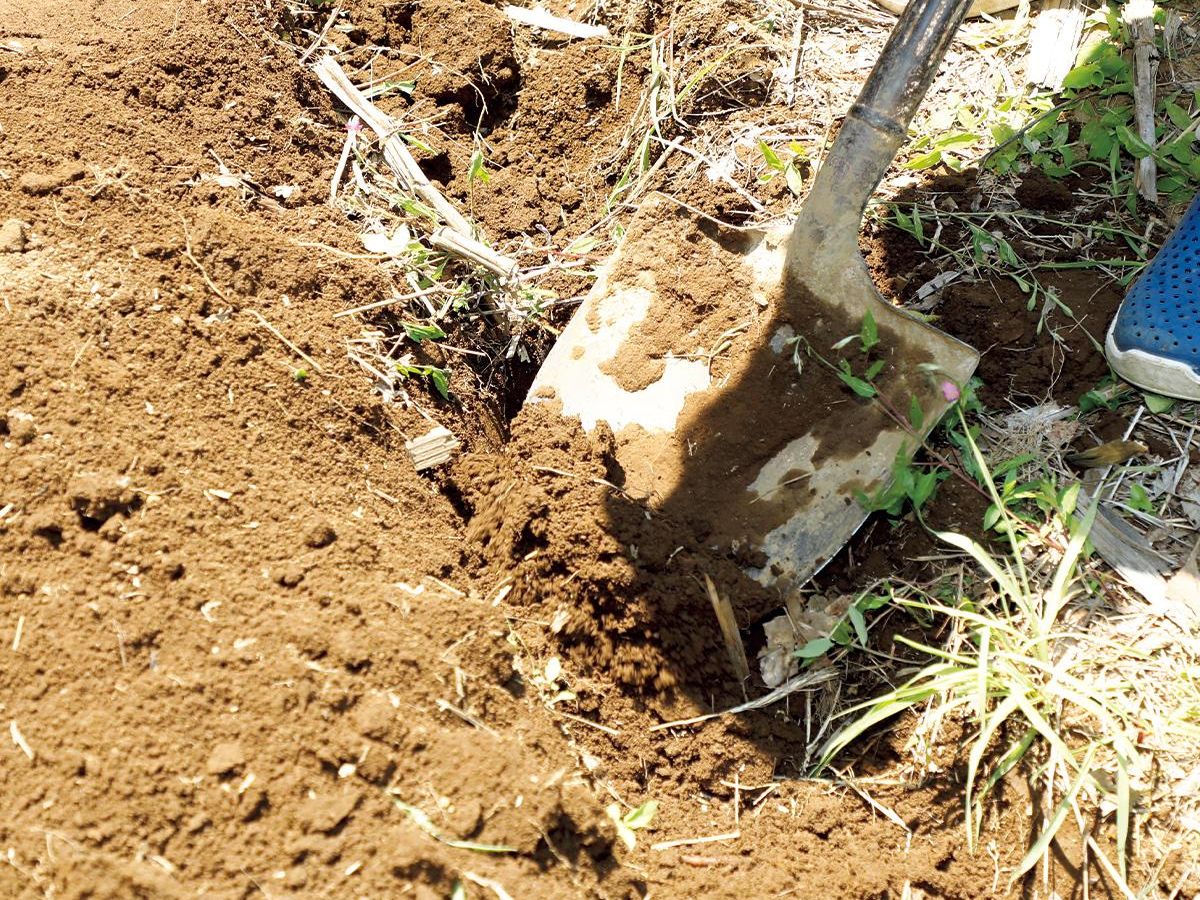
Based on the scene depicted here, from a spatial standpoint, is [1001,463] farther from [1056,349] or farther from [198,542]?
[198,542]

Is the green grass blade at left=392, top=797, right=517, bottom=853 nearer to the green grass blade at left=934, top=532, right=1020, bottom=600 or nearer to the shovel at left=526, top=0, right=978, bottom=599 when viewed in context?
the shovel at left=526, top=0, right=978, bottom=599

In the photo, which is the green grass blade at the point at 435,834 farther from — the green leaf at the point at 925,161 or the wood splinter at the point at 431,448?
the green leaf at the point at 925,161

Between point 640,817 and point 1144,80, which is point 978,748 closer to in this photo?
point 640,817

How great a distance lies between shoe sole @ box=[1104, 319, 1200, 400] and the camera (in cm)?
213

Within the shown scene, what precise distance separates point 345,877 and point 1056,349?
2.02 m

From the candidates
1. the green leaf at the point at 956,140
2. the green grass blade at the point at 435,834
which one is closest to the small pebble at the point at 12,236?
the green grass blade at the point at 435,834

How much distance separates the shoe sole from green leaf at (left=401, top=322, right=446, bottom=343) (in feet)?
5.56

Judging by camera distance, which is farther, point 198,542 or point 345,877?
point 198,542

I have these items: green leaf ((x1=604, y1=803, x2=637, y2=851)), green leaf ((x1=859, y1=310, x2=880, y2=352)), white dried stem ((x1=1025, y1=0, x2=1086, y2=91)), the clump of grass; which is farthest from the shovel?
white dried stem ((x1=1025, y1=0, x2=1086, y2=91))

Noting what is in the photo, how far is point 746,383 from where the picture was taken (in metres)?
2.26

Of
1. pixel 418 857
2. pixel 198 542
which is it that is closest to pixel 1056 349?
pixel 418 857

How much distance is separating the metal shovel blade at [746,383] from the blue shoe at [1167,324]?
403mm

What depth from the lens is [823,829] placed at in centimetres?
184

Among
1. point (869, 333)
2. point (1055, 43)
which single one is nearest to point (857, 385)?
point (869, 333)
